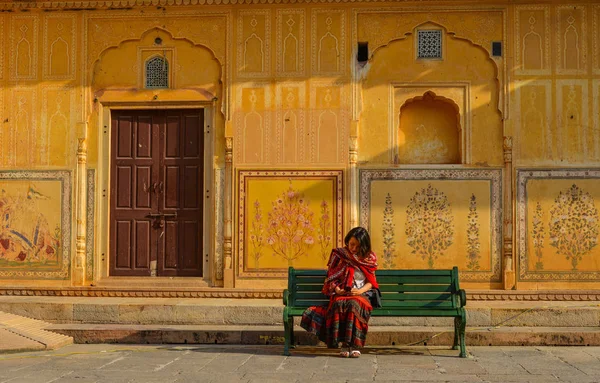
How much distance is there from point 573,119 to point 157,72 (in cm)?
543

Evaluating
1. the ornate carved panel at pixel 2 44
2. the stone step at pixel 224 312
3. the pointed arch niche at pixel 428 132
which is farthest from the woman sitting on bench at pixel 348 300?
the ornate carved panel at pixel 2 44

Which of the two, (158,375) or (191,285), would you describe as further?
(191,285)

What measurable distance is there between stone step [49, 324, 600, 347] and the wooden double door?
204 centimetres

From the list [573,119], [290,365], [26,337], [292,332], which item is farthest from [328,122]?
[26,337]

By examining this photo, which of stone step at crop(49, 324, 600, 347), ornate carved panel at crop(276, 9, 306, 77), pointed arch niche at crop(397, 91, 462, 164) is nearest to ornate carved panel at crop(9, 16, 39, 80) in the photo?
ornate carved panel at crop(276, 9, 306, 77)

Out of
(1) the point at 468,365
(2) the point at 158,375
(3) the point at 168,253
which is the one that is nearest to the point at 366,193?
(3) the point at 168,253

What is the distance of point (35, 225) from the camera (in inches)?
467

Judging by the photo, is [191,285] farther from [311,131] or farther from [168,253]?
[311,131]

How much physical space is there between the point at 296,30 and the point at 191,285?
141 inches

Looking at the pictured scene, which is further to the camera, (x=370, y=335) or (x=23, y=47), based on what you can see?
(x=23, y=47)

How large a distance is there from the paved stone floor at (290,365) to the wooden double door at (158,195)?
8.74 feet

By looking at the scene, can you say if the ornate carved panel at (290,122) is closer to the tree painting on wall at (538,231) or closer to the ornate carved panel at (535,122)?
the ornate carved panel at (535,122)

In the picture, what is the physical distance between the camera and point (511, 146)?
37.1 feet

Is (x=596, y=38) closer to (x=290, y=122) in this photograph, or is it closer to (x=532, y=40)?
(x=532, y=40)
